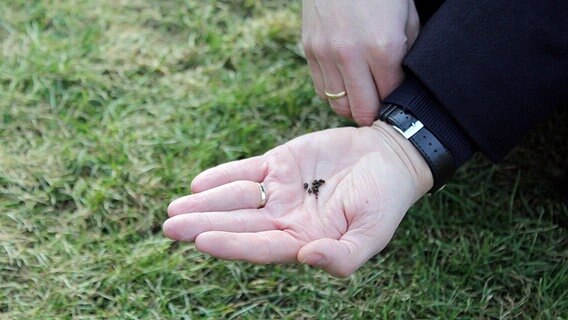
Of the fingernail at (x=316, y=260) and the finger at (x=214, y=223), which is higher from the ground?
the finger at (x=214, y=223)

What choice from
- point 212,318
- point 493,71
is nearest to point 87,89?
point 212,318

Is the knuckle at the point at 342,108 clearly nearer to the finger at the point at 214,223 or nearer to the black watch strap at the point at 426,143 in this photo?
the black watch strap at the point at 426,143

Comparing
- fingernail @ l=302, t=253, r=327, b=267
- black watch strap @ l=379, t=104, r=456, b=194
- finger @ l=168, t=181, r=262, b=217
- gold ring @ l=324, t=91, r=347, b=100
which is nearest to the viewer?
fingernail @ l=302, t=253, r=327, b=267

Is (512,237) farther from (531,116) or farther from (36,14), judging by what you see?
(36,14)

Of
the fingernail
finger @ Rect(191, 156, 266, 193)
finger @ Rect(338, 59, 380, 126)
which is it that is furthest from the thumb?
finger @ Rect(338, 59, 380, 126)

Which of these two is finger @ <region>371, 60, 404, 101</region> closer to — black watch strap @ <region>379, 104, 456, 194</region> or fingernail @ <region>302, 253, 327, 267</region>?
black watch strap @ <region>379, 104, 456, 194</region>

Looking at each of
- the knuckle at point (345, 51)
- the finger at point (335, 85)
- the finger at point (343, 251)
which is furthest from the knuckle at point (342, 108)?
the finger at point (343, 251)

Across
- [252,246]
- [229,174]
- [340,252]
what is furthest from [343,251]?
[229,174]
